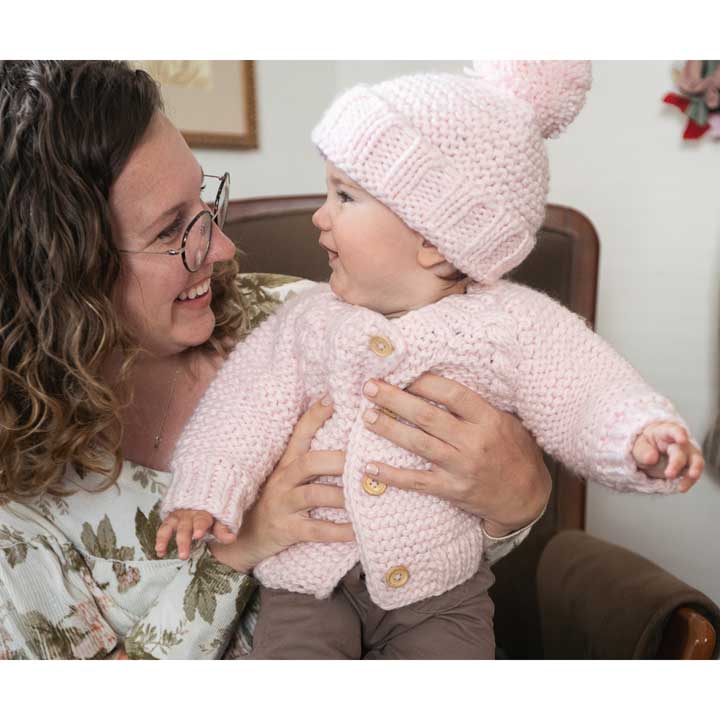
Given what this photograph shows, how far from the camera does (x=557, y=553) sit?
1209mm

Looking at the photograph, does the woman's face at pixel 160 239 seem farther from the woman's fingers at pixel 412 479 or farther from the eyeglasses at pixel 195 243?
the woman's fingers at pixel 412 479

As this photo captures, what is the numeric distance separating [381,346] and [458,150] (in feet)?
0.66

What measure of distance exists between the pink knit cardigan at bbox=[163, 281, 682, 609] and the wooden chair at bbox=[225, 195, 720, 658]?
1.12 feet

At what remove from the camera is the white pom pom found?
2.50 ft

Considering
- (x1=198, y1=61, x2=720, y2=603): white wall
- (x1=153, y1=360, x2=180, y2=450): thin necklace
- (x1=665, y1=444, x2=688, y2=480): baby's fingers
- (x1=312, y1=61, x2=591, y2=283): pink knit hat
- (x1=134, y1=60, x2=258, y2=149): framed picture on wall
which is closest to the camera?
(x1=665, y1=444, x2=688, y2=480): baby's fingers

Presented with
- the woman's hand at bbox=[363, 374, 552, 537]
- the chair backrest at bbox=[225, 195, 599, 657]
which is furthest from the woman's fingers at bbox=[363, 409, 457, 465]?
the chair backrest at bbox=[225, 195, 599, 657]

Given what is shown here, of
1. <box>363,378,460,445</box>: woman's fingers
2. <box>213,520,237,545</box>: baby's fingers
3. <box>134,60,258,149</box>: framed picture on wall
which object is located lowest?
<box>213,520,237,545</box>: baby's fingers

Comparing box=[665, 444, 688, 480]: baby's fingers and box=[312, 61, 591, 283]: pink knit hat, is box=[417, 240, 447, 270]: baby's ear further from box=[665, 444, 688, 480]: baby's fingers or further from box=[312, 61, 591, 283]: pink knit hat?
box=[665, 444, 688, 480]: baby's fingers

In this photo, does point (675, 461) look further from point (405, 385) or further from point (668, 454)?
point (405, 385)

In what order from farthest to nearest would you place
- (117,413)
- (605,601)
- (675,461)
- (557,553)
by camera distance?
(557,553)
(605,601)
(117,413)
(675,461)

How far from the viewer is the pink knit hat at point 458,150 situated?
2.33 ft

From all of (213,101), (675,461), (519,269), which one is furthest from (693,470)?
(213,101)

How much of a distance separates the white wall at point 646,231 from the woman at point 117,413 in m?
0.53

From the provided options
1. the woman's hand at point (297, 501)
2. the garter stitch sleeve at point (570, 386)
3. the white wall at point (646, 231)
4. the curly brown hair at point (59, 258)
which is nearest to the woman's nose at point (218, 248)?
the curly brown hair at point (59, 258)
